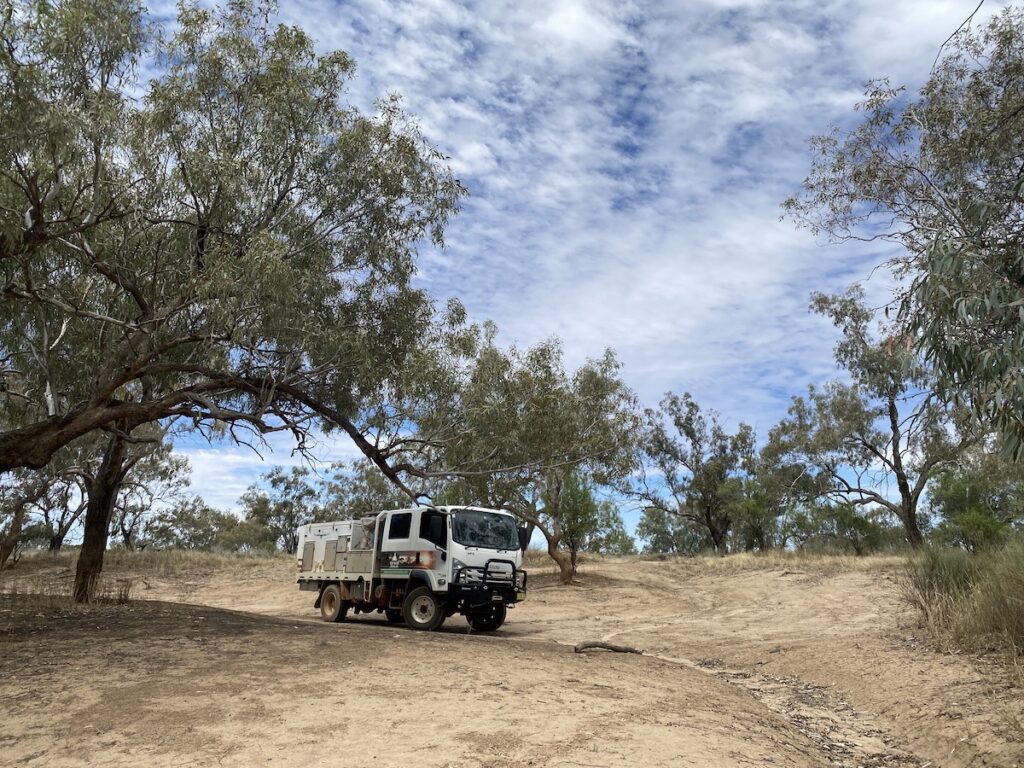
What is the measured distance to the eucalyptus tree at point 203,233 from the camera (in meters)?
9.74

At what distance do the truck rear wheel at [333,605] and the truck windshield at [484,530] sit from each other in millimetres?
4288

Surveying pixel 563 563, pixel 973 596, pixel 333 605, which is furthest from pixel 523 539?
pixel 563 563

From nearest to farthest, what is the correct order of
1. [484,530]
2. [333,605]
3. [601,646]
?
1. [601,646]
2. [484,530]
3. [333,605]

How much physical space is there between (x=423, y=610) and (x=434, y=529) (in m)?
1.69

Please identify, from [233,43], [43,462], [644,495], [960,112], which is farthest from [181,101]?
[644,495]

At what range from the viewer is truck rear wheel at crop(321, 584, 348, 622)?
16406 mm

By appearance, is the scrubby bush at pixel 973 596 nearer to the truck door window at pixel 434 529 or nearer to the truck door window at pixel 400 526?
the truck door window at pixel 434 529

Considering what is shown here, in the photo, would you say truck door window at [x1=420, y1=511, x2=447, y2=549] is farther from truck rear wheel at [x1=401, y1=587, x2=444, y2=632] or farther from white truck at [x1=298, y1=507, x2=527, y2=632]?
truck rear wheel at [x1=401, y1=587, x2=444, y2=632]

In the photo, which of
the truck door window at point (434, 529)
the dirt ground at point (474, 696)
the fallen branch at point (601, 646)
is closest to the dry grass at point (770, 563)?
the dirt ground at point (474, 696)

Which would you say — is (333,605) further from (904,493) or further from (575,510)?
(904,493)

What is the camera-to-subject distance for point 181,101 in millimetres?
11055

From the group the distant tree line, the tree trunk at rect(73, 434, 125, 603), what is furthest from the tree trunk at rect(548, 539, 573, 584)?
the tree trunk at rect(73, 434, 125, 603)

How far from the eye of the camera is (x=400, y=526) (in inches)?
588

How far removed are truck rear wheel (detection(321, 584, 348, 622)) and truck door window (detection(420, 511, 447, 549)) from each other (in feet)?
11.8
